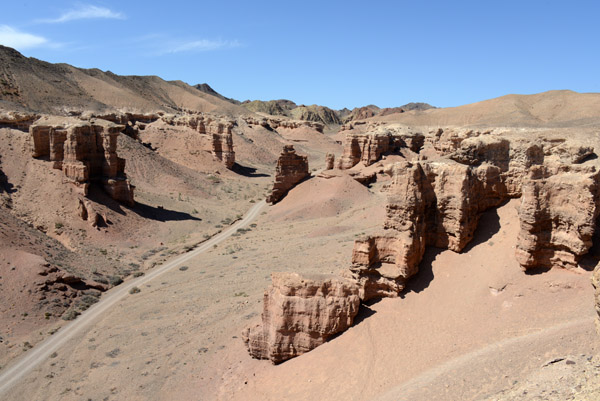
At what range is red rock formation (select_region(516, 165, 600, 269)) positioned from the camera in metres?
12.9

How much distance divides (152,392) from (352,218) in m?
25.0

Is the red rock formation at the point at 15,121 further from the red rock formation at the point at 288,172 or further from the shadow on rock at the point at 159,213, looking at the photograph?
the red rock formation at the point at 288,172

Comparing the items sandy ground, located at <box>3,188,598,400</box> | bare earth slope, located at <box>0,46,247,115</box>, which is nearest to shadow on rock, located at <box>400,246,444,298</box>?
sandy ground, located at <box>3,188,598,400</box>

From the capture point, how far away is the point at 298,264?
26.8 m

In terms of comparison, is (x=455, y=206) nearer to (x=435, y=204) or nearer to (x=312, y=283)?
(x=435, y=204)

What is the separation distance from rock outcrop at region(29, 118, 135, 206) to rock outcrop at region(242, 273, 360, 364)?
2950cm

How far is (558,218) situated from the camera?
13.6m

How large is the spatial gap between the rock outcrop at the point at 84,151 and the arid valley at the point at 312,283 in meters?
0.14

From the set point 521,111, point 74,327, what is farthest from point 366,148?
point 521,111

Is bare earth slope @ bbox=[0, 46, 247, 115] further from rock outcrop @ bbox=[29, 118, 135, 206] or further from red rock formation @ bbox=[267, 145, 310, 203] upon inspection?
red rock formation @ bbox=[267, 145, 310, 203]

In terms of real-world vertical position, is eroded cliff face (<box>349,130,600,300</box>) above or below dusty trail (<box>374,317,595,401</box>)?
above

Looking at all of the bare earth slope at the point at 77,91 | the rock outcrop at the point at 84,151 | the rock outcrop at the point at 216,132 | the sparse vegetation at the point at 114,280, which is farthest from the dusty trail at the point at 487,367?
the bare earth slope at the point at 77,91

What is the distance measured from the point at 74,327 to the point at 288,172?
29.0m

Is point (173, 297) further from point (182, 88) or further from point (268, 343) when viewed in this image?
point (182, 88)
